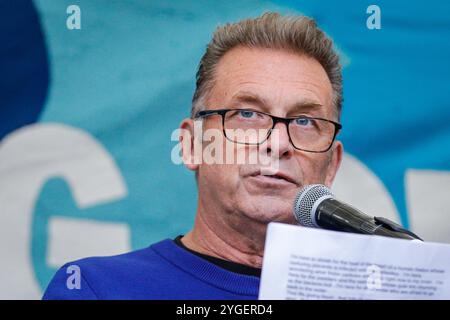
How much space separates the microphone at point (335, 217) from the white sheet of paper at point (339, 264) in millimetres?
98

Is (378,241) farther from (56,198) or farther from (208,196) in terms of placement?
(56,198)

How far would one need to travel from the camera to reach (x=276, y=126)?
6.38 feet

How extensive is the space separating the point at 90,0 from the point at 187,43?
31 cm

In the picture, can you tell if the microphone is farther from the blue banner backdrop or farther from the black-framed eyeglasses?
the blue banner backdrop

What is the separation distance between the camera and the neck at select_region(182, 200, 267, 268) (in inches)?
78.3

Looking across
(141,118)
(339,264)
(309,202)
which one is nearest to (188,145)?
(141,118)

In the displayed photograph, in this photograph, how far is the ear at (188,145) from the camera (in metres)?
Answer: 2.11

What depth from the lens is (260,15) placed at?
232 cm

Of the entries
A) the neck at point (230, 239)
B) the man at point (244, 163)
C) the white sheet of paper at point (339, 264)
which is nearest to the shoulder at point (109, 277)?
the man at point (244, 163)

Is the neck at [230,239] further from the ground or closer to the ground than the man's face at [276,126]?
closer to the ground

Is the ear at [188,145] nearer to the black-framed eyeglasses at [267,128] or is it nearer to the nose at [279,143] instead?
the black-framed eyeglasses at [267,128]

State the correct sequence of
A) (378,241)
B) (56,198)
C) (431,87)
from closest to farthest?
(378,241) < (56,198) < (431,87)

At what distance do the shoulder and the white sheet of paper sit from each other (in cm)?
61
